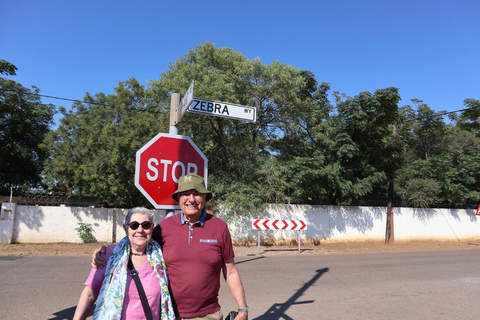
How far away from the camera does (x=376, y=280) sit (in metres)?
9.09

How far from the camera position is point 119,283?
2.20m

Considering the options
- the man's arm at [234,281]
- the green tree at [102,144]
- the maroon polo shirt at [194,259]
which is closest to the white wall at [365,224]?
the green tree at [102,144]

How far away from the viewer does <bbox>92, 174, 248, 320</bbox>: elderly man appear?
2451 mm

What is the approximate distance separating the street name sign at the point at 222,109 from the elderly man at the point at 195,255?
1255 millimetres

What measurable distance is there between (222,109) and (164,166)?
1.09 metres

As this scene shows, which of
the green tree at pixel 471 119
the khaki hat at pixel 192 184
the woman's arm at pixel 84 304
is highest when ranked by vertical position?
the green tree at pixel 471 119

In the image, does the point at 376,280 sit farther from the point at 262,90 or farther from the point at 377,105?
the point at 377,105

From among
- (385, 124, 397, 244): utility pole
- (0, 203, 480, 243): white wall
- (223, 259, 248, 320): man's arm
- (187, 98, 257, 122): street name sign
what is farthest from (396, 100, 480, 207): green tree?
(223, 259, 248, 320): man's arm

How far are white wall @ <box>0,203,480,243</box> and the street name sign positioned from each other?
1262 cm

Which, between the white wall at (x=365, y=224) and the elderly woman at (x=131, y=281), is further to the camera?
the white wall at (x=365, y=224)

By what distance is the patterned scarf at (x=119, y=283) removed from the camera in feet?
7.03

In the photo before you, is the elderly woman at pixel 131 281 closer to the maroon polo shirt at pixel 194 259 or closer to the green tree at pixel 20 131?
the maroon polo shirt at pixel 194 259

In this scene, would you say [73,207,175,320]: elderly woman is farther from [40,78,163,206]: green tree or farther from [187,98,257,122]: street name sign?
[40,78,163,206]: green tree

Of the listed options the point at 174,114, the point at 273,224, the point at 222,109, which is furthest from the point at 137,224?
the point at 273,224
